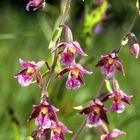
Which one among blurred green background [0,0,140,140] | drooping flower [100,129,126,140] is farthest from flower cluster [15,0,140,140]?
drooping flower [100,129,126,140]

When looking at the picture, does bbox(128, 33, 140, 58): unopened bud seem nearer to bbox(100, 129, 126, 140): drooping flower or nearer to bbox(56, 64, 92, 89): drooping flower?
bbox(56, 64, 92, 89): drooping flower

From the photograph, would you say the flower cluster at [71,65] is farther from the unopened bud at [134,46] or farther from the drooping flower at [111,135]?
the drooping flower at [111,135]

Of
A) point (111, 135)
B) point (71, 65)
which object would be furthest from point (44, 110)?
point (111, 135)

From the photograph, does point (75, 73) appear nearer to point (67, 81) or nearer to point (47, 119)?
point (67, 81)

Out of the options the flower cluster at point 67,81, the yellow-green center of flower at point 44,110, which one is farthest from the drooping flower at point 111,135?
the yellow-green center of flower at point 44,110

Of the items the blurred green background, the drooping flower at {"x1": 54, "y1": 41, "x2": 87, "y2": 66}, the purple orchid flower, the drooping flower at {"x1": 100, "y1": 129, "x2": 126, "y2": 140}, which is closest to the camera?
the drooping flower at {"x1": 54, "y1": 41, "x2": 87, "y2": 66}

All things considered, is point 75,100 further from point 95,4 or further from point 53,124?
point 53,124

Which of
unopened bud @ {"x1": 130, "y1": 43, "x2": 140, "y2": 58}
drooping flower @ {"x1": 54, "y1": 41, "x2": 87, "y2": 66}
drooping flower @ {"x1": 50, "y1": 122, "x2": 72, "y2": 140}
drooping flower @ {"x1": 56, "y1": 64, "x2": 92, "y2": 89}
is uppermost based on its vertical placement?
unopened bud @ {"x1": 130, "y1": 43, "x2": 140, "y2": 58}

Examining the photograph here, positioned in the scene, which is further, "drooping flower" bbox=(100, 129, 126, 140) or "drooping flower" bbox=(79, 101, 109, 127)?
"drooping flower" bbox=(100, 129, 126, 140)
